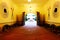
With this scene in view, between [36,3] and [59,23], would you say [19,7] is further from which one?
[59,23]

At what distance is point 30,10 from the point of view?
12508 mm

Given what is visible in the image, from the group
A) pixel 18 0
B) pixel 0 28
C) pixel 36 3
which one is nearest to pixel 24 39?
pixel 0 28

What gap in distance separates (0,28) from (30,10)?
514cm

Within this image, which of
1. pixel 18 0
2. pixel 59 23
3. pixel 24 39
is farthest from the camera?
pixel 18 0

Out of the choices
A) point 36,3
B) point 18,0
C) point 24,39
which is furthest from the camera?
point 36,3

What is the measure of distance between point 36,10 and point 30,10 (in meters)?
0.69

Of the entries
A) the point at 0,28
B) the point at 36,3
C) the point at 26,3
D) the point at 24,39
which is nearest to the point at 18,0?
the point at 26,3

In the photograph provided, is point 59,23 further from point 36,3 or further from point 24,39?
point 36,3

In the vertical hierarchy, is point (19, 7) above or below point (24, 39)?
above

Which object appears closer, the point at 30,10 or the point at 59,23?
the point at 59,23

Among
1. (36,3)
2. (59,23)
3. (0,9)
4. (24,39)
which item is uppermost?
(36,3)

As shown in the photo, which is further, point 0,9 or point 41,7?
point 41,7

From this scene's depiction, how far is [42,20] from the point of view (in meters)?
12.5

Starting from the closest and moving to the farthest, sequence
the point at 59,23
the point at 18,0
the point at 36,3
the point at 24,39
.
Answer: the point at 24,39, the point at 59,23, the point at 18,0, the point at 36,3
